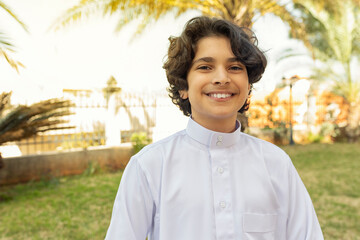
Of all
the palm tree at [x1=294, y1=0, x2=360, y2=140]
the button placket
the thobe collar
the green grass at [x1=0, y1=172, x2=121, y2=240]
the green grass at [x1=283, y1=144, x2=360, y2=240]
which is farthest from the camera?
the palm tree at [x1=294, y1=0, x2=360, y2=140]

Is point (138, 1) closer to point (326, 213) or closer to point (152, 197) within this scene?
point (326, 213)

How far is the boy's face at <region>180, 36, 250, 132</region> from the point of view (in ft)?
4.56

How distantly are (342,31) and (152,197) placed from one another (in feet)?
39.9

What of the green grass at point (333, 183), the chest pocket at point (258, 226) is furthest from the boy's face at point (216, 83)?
the green grass at point (333, 183)

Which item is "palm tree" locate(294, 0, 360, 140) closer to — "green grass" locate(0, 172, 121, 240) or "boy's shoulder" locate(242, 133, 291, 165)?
"green grass" locate(0, 172, 121, 240)

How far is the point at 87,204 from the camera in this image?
16.5 ft

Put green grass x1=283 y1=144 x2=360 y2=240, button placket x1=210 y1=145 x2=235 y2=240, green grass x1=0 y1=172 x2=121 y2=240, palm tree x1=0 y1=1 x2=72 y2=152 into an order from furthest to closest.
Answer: palm tree x1=0 y1=1 x2=72 y2=152, green grass x1=283 y1=144 x2=360 y2=240, green grass x1=0 y1=172 x2=121 y2=240, button placket x1=210 y1=145 x2=235 y2=240

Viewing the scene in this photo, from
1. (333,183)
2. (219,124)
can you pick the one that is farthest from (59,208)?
(333,183)

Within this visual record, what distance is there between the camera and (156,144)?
1.45 metres

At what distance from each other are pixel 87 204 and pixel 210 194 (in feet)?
13.5

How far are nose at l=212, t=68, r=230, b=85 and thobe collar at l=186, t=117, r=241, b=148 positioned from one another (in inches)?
8.2

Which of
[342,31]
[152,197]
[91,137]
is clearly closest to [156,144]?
[152,197]

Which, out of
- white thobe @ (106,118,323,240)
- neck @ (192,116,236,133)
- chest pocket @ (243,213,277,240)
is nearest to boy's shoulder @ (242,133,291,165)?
white thobe @ (106,118,323,240)

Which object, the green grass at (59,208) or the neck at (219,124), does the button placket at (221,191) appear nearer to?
the neck at (219,124)
